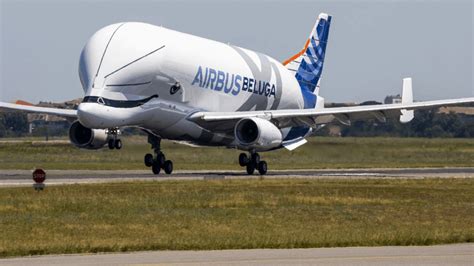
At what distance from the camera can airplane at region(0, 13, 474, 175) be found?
4722 cm

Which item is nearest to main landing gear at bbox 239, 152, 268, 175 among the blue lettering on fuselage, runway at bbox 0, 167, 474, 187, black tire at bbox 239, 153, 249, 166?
black tire at bbox 239, 153, 249, 166

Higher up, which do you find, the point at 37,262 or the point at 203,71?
the point at 203,71

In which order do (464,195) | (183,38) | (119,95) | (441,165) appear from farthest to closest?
(441,165) < (183,38) < (119,95) < (464,195)

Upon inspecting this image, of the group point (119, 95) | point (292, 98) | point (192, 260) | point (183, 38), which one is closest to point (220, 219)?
point (192, 260)

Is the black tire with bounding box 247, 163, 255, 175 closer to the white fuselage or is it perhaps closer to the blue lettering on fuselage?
the white fuselage

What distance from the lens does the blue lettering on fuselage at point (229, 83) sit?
52406 millimetres

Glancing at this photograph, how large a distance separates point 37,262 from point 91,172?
33.4 meters

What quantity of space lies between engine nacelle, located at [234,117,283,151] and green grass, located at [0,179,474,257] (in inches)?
270

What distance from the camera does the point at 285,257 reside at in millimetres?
20719

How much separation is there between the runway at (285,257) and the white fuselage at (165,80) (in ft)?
82.6

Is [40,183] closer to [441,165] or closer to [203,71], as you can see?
[203,71]

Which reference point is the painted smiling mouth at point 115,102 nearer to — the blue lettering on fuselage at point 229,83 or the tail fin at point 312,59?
the blue lettering on fuselage at point 229,83

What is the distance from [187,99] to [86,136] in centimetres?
462

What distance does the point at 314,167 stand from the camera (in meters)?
63.8
